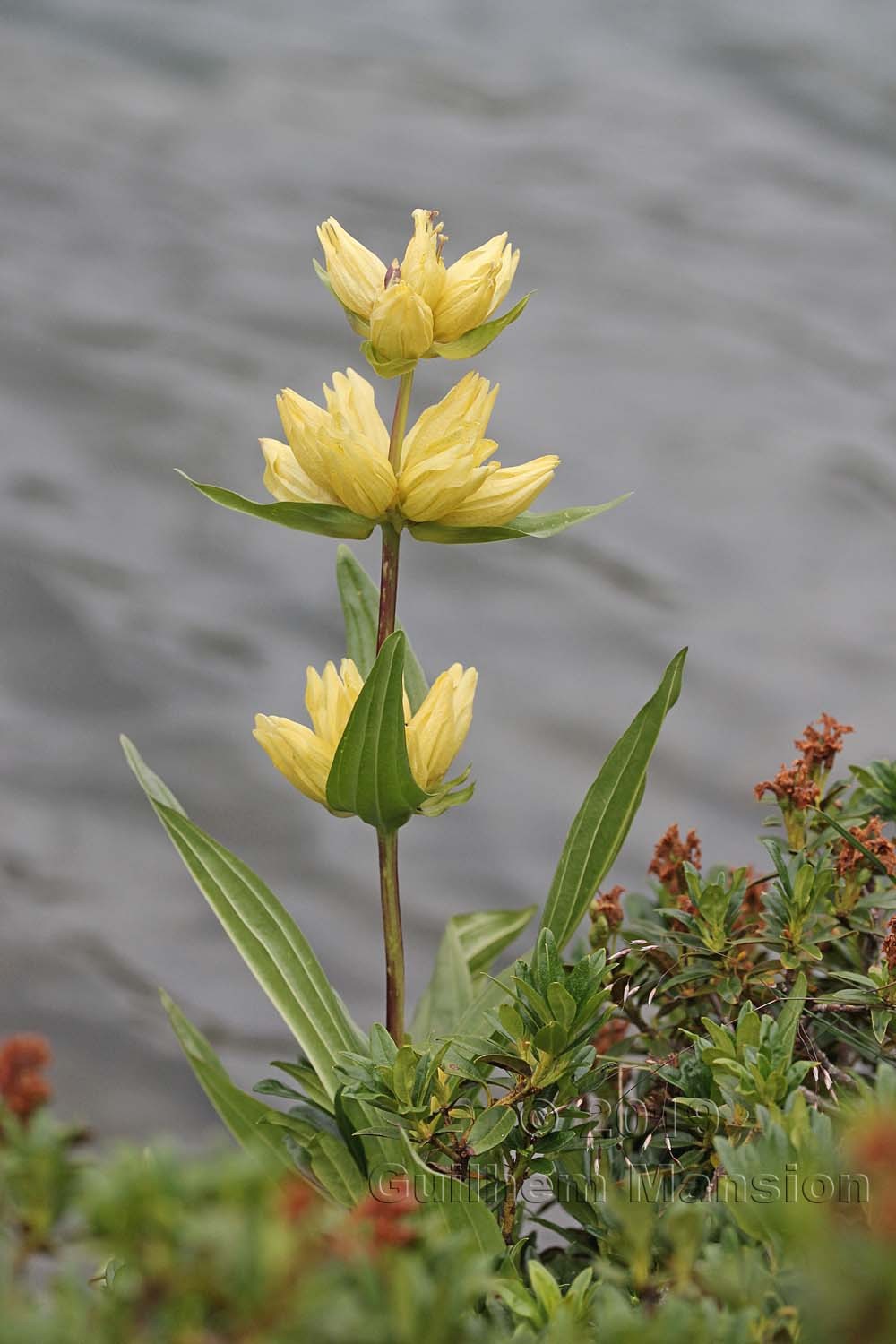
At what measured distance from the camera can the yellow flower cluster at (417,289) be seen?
1.99 ft

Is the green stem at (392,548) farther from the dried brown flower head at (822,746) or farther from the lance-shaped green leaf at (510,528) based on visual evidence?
the dried brown flower head at (822,746)

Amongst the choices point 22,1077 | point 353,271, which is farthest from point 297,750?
point 22,1077

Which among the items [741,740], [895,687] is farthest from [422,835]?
[895,687]

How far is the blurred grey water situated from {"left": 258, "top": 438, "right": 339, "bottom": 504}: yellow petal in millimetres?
603

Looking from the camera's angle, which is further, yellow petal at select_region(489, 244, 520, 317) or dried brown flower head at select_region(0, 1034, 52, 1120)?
yellow petal at select_region(489, 244, 520, 317)

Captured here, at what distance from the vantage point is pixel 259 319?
1946 millimetres

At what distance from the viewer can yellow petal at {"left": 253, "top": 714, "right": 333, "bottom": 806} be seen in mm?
634

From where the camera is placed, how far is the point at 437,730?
0.65 m

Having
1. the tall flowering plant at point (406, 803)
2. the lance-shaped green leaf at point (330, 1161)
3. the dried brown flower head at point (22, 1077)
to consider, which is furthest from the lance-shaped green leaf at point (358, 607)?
the dried brown flower head at point (22, 1077)

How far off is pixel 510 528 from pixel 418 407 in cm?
120

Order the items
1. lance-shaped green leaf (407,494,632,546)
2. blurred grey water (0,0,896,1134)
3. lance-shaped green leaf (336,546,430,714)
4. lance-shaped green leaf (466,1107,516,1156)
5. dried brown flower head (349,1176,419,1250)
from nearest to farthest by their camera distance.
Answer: dried brown flower head (349,1176,419,1250) → lance-shaped green leaf (466,1107,516,1156) → lance-shaped green leaf (407,494,632,546) → lance-shaped green leaf (336,546,430,714) → blurred grey water (0,0,896,1134)

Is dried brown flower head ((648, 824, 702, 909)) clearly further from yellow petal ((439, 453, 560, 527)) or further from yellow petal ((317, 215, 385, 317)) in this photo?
yellow petal ((317, 215, 385, 317))

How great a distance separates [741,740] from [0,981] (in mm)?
768

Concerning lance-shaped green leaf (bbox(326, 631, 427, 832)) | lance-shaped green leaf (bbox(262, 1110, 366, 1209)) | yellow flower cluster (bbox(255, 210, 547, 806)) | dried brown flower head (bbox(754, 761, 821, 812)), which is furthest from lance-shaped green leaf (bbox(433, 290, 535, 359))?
lance-shaped green leaf (bbox(262, 1110, 366, 1209))
